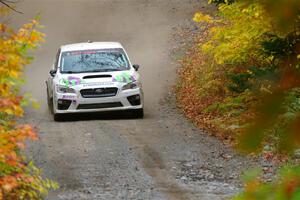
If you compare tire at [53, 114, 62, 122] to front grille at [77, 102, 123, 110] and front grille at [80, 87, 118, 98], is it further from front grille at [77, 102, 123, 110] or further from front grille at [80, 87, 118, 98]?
front grille at [80, 87, 118, 98]

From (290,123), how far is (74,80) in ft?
44.3

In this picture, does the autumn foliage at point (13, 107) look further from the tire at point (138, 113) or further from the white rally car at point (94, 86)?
the tire at point (138, 113)

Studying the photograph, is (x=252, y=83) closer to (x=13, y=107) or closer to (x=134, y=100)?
(x=13, y=107)

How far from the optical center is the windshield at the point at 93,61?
50.9ft

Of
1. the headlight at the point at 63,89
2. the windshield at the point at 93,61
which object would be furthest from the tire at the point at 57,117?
the windshield at the point at 93,61

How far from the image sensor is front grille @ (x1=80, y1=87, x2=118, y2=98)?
15.0 metres

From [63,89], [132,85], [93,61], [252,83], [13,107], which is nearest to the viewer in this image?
[252,83]

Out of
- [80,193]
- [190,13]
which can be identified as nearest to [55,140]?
[80,193]

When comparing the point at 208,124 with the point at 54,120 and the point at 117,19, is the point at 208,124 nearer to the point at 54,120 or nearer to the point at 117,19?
the point at 54,120

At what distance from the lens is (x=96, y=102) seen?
1503 cm

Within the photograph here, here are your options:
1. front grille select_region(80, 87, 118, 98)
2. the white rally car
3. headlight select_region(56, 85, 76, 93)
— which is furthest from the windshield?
front grille select_region(80, 87, 118, 98)

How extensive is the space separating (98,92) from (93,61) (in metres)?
0.96

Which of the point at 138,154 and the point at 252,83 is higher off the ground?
the point at 252,83

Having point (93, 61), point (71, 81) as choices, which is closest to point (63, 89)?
point (71, 81)
